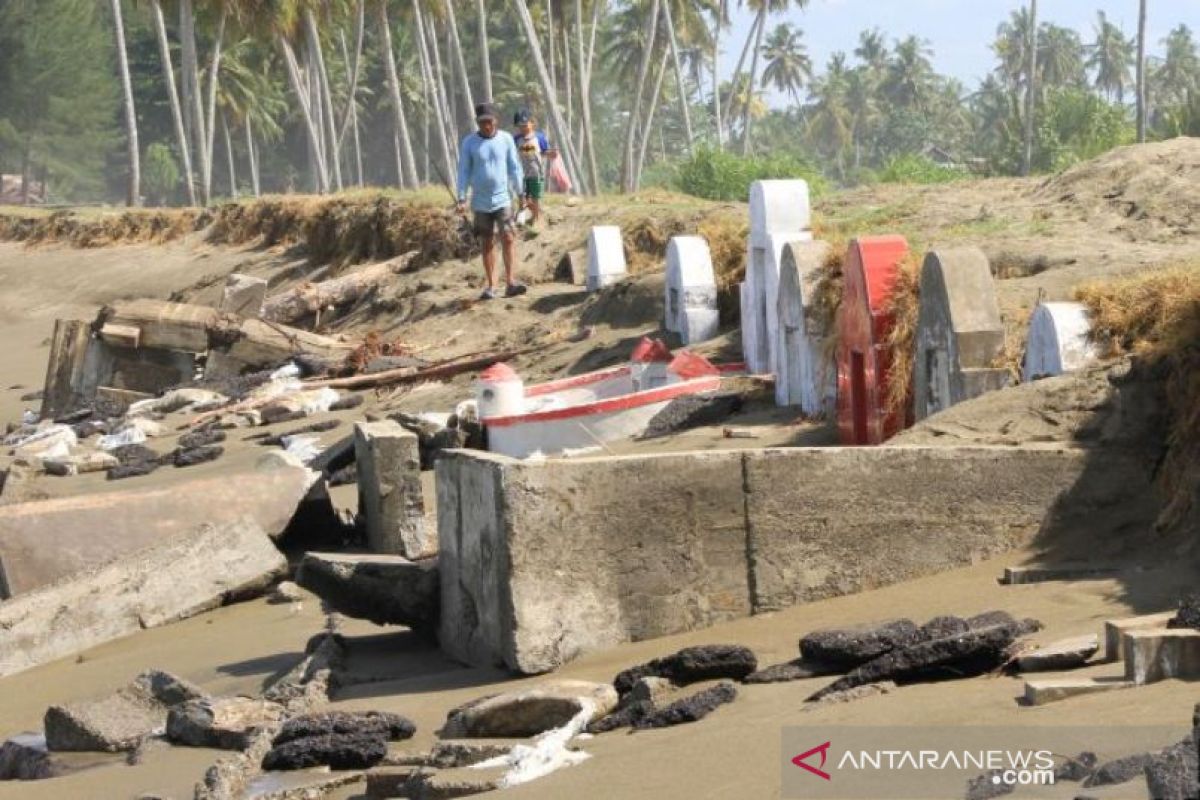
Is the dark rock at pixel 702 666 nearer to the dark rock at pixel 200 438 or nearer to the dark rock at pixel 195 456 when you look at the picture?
the dark rock at pixel 195 456

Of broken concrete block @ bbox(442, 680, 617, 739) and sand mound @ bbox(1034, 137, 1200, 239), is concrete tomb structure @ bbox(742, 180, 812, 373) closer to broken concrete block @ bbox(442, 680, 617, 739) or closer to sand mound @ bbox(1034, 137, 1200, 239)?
sand mound @ bbox(1034, 137, 1200, 239)

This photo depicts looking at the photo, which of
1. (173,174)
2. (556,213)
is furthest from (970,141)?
(556,213)

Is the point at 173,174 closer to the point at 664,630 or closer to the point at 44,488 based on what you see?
the point at 44,488

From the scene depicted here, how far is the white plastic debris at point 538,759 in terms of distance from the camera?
5898 millimetres

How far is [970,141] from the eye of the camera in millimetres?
113625

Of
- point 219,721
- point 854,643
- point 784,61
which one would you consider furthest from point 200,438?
point 784,61

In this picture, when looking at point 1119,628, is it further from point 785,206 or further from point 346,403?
point 346,403

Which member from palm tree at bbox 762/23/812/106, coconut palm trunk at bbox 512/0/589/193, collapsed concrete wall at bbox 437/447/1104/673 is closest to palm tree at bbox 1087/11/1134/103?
palm tree at bbox 762/23/812/106

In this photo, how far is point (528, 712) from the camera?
6.59 m

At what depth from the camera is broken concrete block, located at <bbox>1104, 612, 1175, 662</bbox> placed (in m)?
5.92

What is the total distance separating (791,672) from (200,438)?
1083cm

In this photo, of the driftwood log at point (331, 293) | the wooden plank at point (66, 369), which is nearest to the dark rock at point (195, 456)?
the wooden plank at point (66, 369)

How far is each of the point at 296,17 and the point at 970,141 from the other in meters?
72.7

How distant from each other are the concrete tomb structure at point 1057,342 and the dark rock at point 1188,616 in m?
3.40
